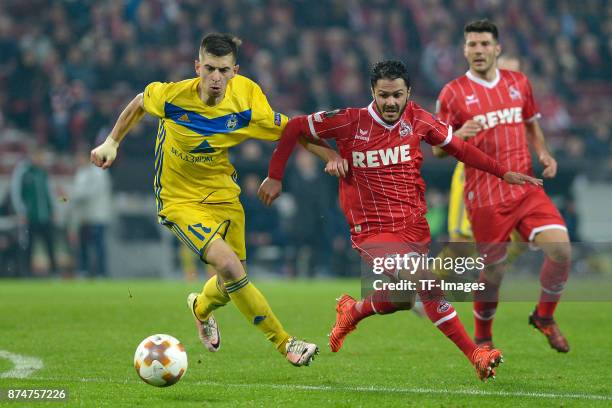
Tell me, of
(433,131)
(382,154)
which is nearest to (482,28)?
(433,131)

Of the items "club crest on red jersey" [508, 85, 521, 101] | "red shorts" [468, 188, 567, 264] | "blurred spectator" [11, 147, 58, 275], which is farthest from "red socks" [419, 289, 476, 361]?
"blurred spectator" [11, 147, 58, 275]

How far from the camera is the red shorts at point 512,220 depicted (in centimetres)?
889

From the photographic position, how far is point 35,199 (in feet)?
60.3

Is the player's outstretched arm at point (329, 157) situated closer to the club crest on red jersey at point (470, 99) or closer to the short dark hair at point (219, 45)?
the short dark hair at point (219, 45)

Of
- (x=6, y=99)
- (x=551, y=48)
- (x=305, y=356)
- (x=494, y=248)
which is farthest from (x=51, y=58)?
(x=305, y=356)

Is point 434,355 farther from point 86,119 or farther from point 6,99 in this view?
point 6,99

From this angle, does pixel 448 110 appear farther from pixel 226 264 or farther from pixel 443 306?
pixel 226 264

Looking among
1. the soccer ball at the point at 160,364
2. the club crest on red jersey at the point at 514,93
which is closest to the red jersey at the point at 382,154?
the club crest on red jersey at the point at 514,93

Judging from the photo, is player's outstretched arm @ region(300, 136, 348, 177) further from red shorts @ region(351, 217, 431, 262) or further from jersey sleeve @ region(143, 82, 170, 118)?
jersey sleeve @ region(143, 82, 170, 118)

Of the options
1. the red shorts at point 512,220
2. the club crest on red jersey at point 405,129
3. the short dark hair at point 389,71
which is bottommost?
the red shorts at point 512,220

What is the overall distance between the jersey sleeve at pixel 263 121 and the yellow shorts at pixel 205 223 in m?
0.55

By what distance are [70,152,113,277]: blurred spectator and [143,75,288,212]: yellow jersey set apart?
11.1 meters

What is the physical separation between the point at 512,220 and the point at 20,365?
3.91 meters

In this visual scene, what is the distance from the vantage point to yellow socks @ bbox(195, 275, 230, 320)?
27.7 ft
